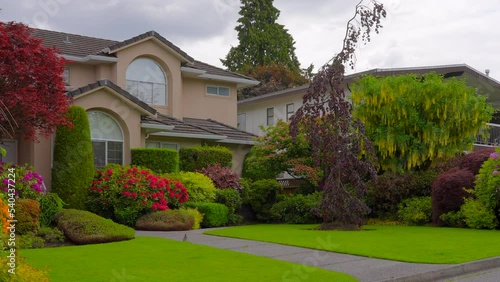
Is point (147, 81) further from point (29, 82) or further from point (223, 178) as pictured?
point (29, 82)

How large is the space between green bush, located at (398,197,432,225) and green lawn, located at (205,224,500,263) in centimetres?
134

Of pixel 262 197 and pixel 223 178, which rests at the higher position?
pixel 223 178

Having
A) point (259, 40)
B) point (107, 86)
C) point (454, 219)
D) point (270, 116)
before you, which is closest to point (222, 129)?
point (107, 86)

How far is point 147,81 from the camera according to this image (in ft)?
85.5

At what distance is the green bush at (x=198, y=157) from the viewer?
23.9 meters

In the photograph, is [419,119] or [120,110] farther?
[419,119]

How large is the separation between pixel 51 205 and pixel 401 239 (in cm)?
910

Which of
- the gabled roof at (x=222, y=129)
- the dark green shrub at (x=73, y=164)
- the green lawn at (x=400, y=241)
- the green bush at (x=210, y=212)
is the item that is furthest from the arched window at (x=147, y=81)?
the green lawn at (x=400, y=241)

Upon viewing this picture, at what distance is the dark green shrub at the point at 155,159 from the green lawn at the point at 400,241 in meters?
4.80

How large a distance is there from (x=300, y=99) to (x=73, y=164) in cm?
1830

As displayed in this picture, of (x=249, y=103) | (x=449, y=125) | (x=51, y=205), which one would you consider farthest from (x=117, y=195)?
(x=249, y=103)

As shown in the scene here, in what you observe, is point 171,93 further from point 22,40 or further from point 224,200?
point 22,40

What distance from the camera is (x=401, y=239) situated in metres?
14.5

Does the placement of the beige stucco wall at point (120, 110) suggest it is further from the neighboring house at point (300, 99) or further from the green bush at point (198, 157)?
the neighboring house at point (300, 99)
